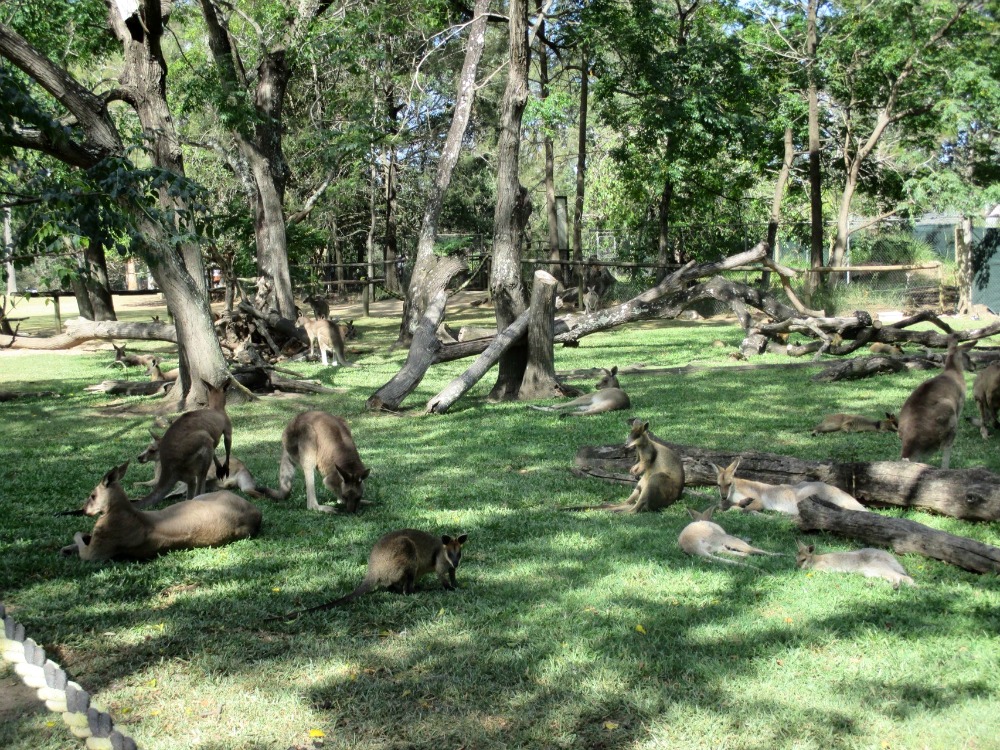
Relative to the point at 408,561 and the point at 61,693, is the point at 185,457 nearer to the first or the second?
the point at 408,561

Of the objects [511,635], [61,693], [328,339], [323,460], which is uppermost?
[328,339]

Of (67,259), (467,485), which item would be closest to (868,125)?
(467,485)

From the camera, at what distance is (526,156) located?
139ft

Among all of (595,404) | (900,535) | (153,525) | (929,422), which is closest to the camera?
(900,535)

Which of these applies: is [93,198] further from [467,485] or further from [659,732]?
[659,732]

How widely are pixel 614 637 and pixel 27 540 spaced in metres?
4.34

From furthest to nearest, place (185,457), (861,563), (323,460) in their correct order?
(323,460) < (185,457) < (861,563)

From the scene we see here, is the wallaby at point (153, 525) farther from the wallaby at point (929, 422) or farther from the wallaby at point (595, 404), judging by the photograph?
the wallaby at point (595, 404)

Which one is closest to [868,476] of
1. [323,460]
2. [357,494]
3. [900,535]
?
[900,535]

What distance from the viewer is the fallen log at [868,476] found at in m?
6.41

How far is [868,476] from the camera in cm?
698

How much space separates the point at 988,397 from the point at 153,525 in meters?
7.78

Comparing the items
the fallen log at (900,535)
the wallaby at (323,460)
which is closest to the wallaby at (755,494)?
the fallen log at (900,535)

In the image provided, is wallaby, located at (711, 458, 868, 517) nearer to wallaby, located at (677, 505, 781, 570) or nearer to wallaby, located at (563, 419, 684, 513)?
wallaby, located at (563, 419, 684, 513)
